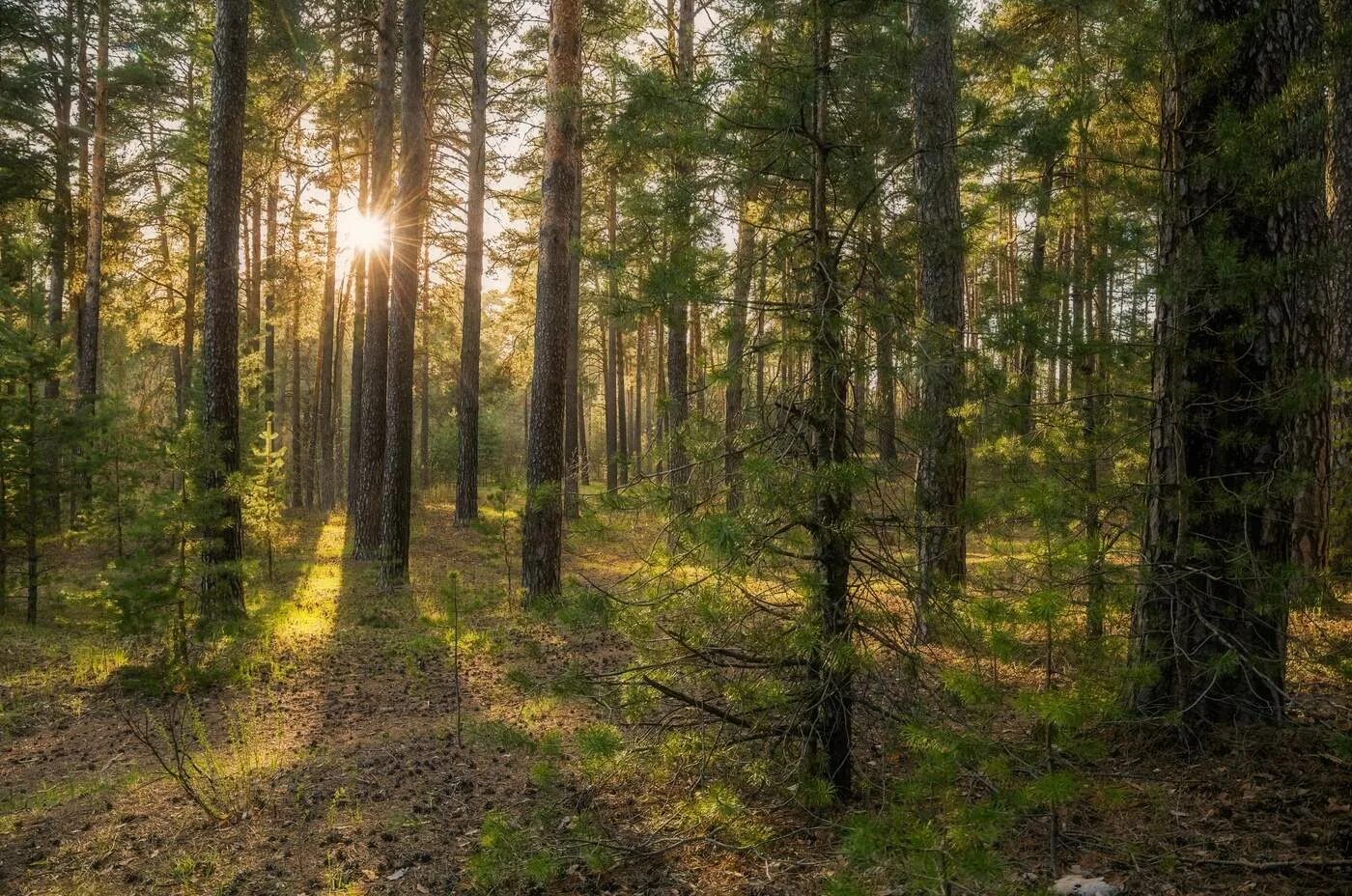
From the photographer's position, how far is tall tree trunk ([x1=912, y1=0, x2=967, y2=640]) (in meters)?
3.85

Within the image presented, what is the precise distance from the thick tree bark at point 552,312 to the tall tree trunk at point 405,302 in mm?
2773

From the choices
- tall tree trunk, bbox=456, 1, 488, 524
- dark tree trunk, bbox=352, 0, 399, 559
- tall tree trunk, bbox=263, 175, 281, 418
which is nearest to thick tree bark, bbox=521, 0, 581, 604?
dark tree trunk, bbox=352, 0, 399, 559

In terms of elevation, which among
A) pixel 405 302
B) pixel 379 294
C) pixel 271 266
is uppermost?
pixel 271 266

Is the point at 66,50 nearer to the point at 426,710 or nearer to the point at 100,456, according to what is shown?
the point at 100,456

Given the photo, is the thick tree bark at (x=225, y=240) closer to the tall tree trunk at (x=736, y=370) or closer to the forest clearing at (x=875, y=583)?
the forest clearing at (x=875, y=583)

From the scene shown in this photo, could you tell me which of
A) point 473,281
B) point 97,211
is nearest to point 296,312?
point 97,211

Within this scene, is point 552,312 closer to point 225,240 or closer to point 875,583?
point 225,240

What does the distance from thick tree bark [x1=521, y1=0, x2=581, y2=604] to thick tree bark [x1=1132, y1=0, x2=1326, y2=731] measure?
19.7 feet

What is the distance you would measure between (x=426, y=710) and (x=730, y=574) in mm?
4064

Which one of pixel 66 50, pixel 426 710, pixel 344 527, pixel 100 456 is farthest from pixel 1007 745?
pixel 66 50

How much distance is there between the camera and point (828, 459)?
3934mm

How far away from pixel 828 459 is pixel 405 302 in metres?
9.69

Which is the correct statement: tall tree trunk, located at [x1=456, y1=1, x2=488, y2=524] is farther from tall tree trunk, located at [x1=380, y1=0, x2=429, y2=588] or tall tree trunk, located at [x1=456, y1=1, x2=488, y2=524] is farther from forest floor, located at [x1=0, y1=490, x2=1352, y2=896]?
forest floor, located at [x1=0, y1=490, x2=1352, y2=896]

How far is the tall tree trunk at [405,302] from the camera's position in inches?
420
